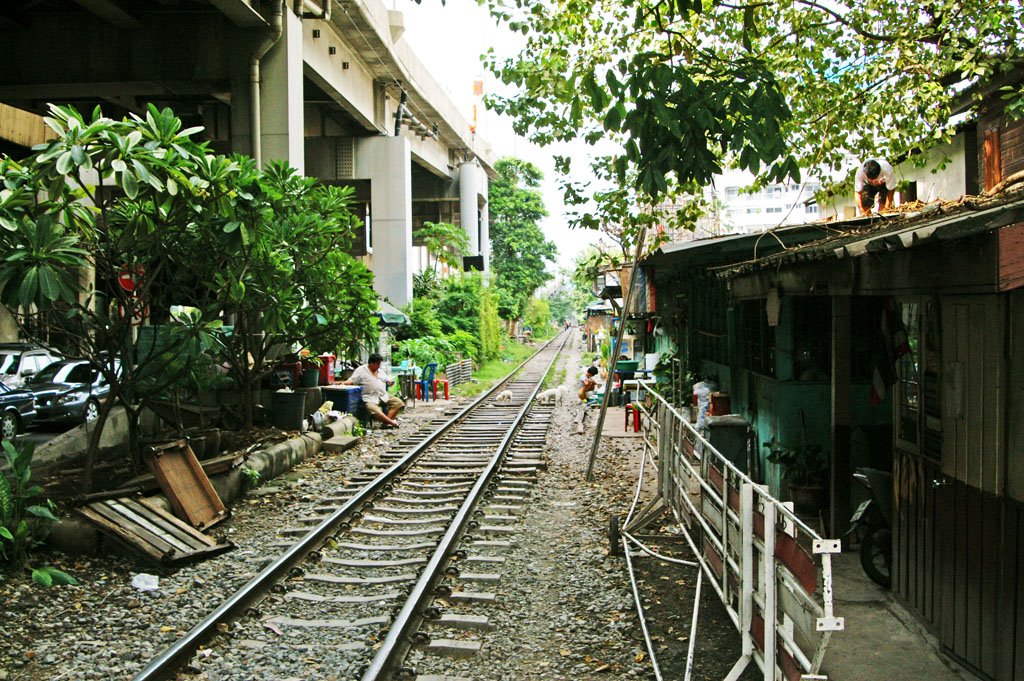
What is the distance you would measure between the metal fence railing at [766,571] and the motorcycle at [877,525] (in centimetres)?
132

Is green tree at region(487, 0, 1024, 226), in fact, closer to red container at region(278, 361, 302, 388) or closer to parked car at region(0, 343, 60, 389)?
red container at region(278, 361, 302, 388)

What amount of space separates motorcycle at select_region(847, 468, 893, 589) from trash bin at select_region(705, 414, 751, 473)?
8.12 ft

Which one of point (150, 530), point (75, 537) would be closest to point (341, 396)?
point (150, 530)

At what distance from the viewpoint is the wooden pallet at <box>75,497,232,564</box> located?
25.8 feet

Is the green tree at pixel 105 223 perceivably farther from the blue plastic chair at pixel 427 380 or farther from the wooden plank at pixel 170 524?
the blue plastic chair at pixel 427 380

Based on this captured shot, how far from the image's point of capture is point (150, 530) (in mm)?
8188

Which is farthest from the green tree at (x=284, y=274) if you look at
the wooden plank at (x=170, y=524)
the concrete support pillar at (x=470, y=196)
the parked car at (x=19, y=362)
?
the concrete support pillar at (x=470, y=196)

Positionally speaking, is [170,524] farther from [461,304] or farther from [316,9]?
[461,304]

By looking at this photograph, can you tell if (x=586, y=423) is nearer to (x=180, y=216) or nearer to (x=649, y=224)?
(x=649, y=224)

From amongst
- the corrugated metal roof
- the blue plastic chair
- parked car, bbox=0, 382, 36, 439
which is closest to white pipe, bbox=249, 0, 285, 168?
parked car, bbox=0, 382, 36, 439

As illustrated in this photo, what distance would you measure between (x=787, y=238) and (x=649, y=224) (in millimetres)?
2570

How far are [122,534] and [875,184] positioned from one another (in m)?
9.04

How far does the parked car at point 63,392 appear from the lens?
53.2ft

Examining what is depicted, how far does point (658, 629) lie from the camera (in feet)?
21.3
